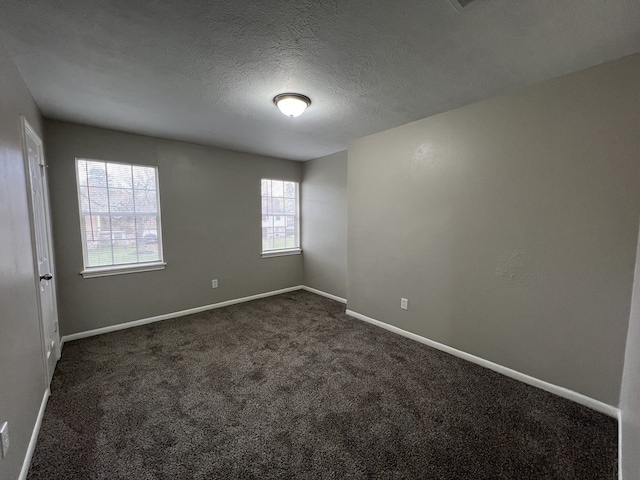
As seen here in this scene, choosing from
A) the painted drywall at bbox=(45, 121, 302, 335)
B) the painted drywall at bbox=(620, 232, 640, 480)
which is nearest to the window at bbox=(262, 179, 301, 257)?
the painted drywall at bbox=(45, 121, 302, 335)

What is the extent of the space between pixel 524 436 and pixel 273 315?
112 inches

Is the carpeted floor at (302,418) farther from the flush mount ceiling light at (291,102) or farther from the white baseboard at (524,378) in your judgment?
the flush mount ceiling light at (291,102)

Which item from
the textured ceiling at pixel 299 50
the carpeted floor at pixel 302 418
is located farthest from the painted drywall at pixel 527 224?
the carpeted floor at pixel 302 418

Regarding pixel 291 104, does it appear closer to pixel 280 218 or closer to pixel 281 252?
pixel 280 218

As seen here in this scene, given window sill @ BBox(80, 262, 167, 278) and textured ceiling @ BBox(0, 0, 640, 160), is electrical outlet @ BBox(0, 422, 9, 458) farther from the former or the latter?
window sill @ BBox(80, 262, 167, 278)

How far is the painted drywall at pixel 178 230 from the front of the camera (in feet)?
9.64

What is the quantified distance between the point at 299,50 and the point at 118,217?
2975mm

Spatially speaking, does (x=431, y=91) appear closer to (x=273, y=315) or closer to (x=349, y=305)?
(x=349, y=305)

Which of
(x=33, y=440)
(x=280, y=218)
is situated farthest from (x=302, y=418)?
(x=280, y=218)

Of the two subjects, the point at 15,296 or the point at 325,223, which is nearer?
the point at 15,296

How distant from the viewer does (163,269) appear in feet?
11.8

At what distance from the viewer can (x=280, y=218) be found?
4.88 metres

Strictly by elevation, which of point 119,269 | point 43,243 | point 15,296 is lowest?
point 119,269

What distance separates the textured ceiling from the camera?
1323mm
